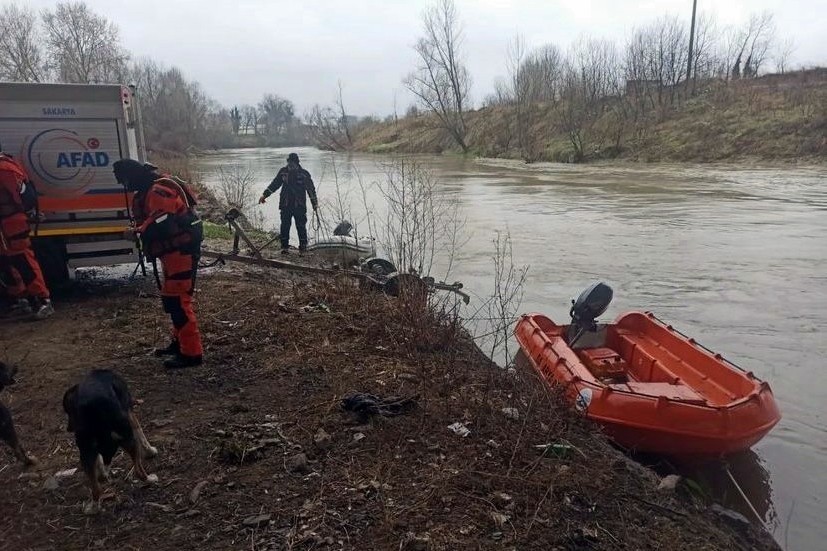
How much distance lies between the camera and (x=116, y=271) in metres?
8.84

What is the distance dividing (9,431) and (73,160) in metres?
4.42

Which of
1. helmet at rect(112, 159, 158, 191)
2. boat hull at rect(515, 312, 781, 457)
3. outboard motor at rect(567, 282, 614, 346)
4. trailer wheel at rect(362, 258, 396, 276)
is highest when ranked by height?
helmet at rect(112, 159, 158, 191)

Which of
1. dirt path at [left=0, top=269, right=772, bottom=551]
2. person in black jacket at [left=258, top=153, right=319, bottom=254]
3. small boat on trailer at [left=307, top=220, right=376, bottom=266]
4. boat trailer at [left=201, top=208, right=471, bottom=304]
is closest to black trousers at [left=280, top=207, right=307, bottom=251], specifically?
person in black jacket at [left=258, top=153, right=319, bottom=254]

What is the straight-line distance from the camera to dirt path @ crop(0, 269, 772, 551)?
2945mm

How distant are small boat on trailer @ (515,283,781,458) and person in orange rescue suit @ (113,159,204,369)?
303 centimetres

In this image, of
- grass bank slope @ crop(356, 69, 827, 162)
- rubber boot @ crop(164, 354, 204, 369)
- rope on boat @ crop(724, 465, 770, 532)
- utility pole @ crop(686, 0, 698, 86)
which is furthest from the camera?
utility pole @ crop(686, 0, 698, 86)

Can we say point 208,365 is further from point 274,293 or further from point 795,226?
point 795,226

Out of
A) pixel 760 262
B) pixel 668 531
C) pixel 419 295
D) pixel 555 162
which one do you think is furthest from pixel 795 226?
pixel 555 162

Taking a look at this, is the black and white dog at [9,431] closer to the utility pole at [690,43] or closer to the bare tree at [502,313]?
the bare tree at [502,313]

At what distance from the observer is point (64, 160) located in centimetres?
684

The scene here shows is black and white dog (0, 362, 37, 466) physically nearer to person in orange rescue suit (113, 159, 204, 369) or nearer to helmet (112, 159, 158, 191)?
person in orange rescue suit (113, 159, 204, 369)

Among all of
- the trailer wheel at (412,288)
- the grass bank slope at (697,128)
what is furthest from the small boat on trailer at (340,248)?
the grass bank slope at (697,128)

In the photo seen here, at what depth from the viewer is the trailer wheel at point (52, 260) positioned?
7018mm

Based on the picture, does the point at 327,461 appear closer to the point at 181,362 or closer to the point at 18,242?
the point at 181,362
